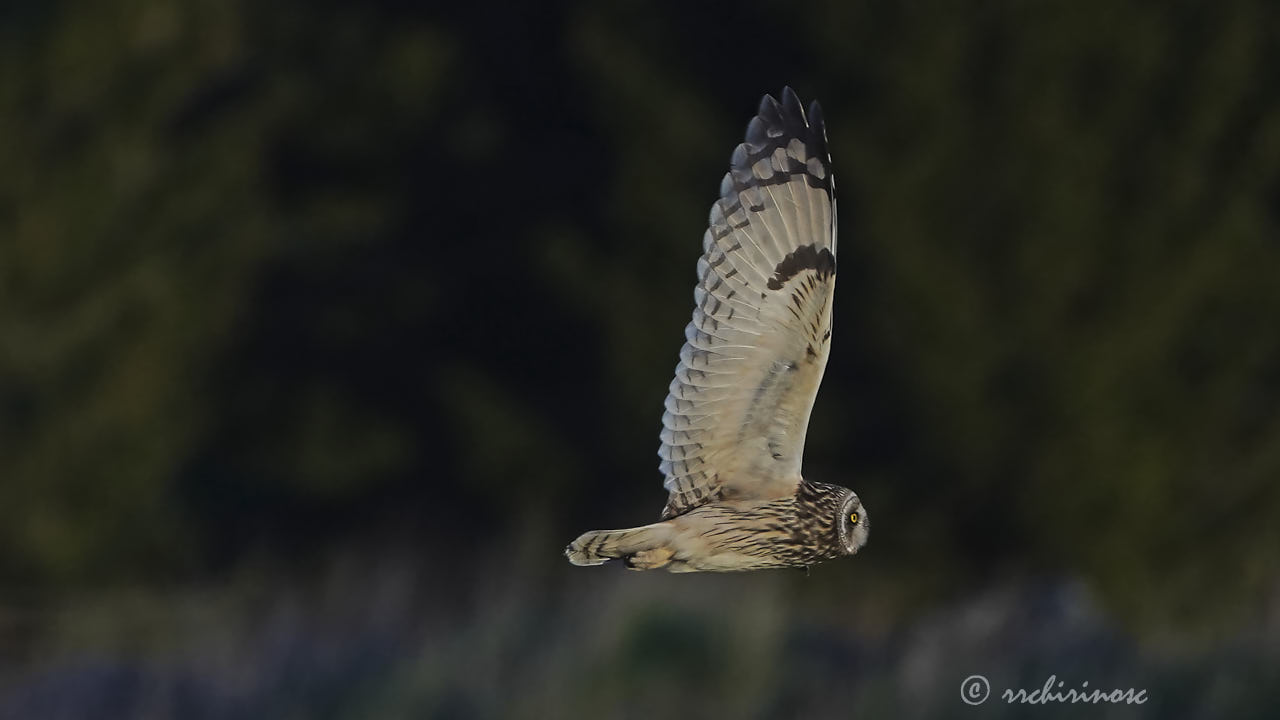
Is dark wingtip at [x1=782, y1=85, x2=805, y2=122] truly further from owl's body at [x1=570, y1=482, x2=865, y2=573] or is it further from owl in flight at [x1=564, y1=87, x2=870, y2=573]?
owl's body at [x1=570, y1=482, x2=865, y2=573]

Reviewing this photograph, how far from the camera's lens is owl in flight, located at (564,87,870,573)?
4.55 m

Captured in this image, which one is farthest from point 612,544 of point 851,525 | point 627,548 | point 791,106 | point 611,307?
point 611,307

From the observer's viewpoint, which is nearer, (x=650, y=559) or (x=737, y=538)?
(x=650, y=559)

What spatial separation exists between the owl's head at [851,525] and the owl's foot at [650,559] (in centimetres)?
40

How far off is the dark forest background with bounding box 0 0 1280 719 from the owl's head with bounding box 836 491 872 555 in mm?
3772

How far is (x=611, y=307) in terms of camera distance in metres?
13.8

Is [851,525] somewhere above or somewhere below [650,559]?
above

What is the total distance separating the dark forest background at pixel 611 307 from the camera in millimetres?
11703

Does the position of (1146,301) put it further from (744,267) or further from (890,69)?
(744,267)

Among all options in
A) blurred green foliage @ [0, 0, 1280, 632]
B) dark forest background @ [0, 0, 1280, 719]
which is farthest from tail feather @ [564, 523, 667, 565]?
blurred green foliage @ [0, 0, 1280, 632]

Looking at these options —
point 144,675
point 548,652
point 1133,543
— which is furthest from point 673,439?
point 1133,543

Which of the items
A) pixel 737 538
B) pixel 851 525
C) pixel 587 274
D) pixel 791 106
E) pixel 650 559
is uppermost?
pixel 587 274

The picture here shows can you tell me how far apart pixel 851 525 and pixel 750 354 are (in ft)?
1.37

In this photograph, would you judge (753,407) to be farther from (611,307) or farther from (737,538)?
(611,307)
